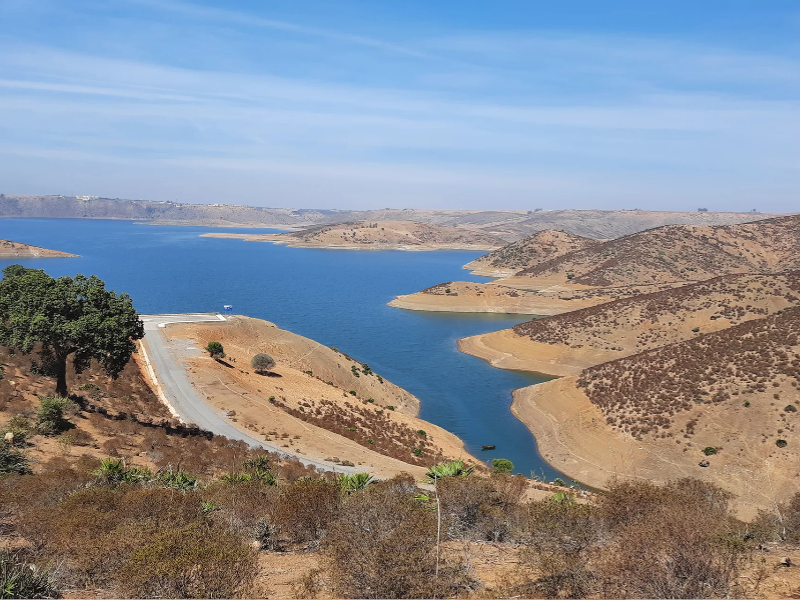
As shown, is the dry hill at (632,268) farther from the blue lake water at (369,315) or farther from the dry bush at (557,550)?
the dry bush at (557,550)

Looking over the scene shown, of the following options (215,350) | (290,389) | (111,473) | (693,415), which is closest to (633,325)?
(693,415)

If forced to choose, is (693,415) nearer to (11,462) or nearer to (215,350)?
(215,350)

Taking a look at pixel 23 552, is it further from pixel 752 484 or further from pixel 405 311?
pixel 405 311

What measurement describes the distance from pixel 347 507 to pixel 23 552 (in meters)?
6.68

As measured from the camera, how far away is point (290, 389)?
1794 inches

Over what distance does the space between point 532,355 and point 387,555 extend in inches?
2450

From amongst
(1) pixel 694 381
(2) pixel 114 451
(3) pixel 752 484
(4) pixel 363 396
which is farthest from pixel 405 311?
(2) pixel 114 451

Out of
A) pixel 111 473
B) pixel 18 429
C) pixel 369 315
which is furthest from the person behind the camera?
pixel 369 315

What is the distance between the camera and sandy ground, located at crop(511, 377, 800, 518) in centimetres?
3375

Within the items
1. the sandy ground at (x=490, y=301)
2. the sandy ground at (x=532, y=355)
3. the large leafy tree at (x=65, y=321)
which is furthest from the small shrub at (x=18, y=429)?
the sandy ground at (x=490, y=301)

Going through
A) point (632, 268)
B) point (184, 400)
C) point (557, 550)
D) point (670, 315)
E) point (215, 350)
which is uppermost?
point (632, 268)

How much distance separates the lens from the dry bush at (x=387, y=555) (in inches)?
393

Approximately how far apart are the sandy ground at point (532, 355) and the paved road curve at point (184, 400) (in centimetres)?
3750

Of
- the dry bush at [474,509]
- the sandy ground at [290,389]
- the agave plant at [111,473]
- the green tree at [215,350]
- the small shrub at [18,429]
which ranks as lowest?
the sandy ground at [290,389]
